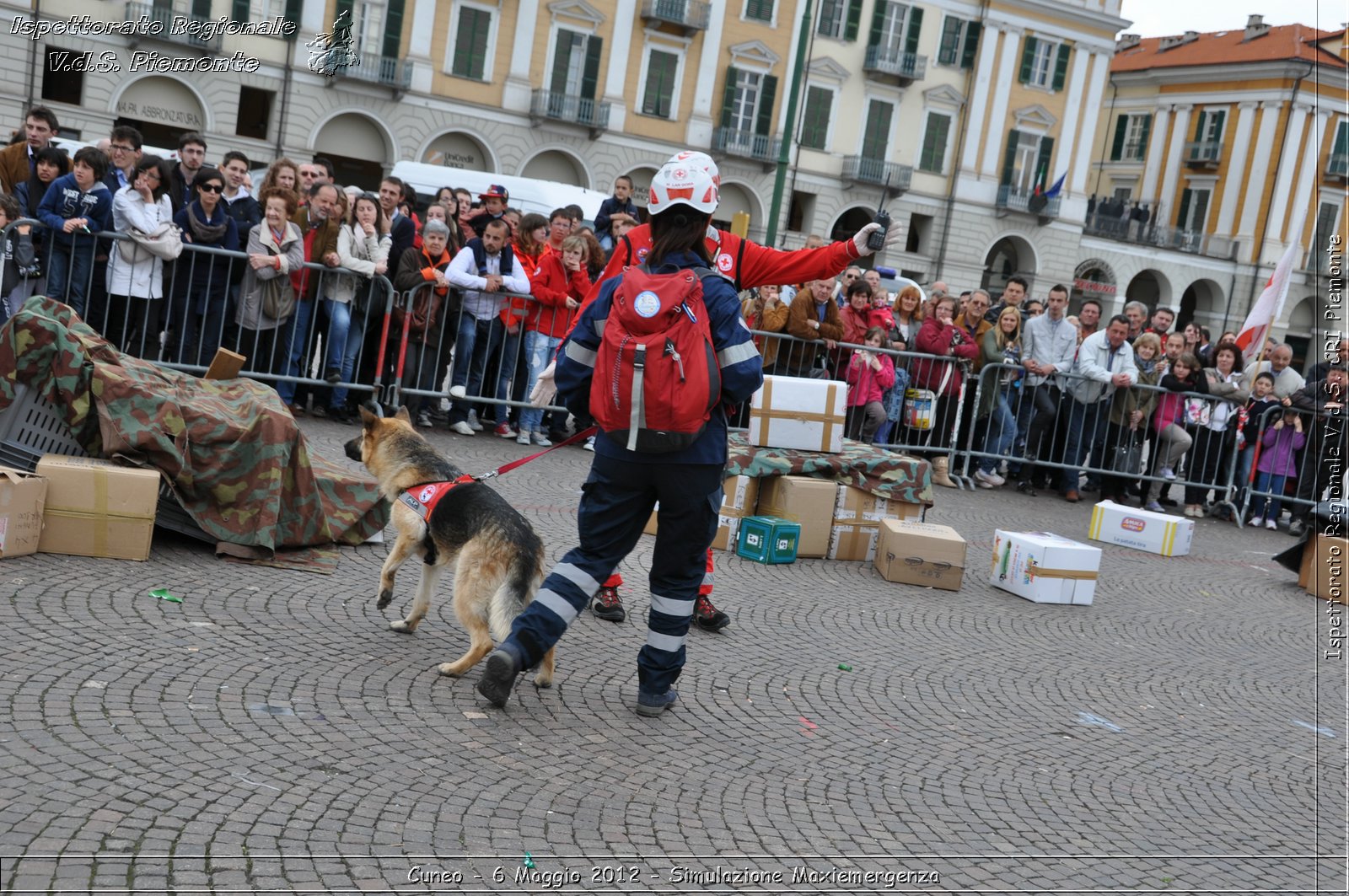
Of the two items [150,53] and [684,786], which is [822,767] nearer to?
[684,786]

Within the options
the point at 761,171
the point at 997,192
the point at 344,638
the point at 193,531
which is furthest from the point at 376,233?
the point at 997,192

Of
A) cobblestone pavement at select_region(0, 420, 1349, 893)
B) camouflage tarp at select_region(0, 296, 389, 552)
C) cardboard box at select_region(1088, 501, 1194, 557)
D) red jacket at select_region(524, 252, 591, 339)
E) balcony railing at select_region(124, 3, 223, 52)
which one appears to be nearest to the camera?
cobblestone pavement at select_region(0, 420, 1349, 893)

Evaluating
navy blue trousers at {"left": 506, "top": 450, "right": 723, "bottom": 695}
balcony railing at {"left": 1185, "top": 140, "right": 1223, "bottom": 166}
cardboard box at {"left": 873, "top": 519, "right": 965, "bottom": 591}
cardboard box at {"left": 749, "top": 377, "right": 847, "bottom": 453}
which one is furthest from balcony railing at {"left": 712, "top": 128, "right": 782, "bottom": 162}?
navy blue trousers at {"left": 506, "top": 450, "right": 723, "bottom": 695}

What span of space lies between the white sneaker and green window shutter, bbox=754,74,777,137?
Answer: 35346mm

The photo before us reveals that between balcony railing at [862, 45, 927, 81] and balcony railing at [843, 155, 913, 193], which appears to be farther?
balcony railing at [843, 155, 913, 193]

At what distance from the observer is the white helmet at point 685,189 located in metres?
4.89

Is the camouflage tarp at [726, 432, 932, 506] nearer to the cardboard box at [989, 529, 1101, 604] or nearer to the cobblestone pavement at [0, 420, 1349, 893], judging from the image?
the cardboard box at [989, 529, 1101, 604]

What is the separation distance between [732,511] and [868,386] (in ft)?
14.2

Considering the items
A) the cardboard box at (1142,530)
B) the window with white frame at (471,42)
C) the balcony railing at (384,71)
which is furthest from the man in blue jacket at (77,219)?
the window with white frame at (471,42)

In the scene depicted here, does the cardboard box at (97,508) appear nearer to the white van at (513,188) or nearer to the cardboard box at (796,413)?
the cardboard box at (796,413)

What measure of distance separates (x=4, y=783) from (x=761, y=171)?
150 feet

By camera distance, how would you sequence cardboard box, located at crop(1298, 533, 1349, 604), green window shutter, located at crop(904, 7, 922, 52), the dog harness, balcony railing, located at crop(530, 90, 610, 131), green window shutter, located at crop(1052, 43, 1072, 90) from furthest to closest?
green window shutter, located at crop(1052, 43, 1072, 90) < green window shutter, located at crop(904, 7, 922, 52) < balcony railing, located at crop(530, 90, 610, 131) < cardboard box, located at crop(1298, 533, 1349, 604) < the dog harness

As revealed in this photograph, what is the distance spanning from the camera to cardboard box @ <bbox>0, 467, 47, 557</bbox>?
5.81 meters

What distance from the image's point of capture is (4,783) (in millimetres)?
3779
